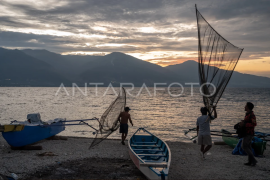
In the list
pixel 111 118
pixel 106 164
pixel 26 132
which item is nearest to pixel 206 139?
pixel 106 164

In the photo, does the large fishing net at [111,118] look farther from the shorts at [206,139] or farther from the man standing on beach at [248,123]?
the man standing on beach at [248,123]

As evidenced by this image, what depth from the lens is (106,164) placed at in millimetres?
9781

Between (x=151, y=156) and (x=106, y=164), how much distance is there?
1.88 meters

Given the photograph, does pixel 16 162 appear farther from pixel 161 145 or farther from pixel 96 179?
pixel 161 145

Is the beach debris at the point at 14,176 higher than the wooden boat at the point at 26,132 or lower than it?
lower

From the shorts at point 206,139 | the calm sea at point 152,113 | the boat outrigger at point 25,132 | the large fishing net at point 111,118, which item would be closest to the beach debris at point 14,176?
the boat outrigger at point 25,132

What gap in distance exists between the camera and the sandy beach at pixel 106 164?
27.9ft

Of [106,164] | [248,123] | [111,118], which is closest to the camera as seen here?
[248,123]

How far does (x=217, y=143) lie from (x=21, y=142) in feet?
36.5

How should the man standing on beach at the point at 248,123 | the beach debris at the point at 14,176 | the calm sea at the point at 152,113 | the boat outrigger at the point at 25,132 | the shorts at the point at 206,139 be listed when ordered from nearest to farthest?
the beach debris at the point at 14,176
the man standing on beach at the point at 248,123
the shorts at the point at 206,139
the boat outrigger at the point at 25,132
the calm sea at the point at 152,113

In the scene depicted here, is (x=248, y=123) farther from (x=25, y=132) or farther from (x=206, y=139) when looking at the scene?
(x=25, y=132)

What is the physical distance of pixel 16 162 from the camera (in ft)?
32.4

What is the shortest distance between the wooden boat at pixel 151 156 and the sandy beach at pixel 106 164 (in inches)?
21.7

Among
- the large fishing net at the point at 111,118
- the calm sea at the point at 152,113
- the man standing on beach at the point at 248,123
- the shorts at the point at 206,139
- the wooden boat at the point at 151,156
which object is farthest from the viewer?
the calm sea at the point at 152,113
